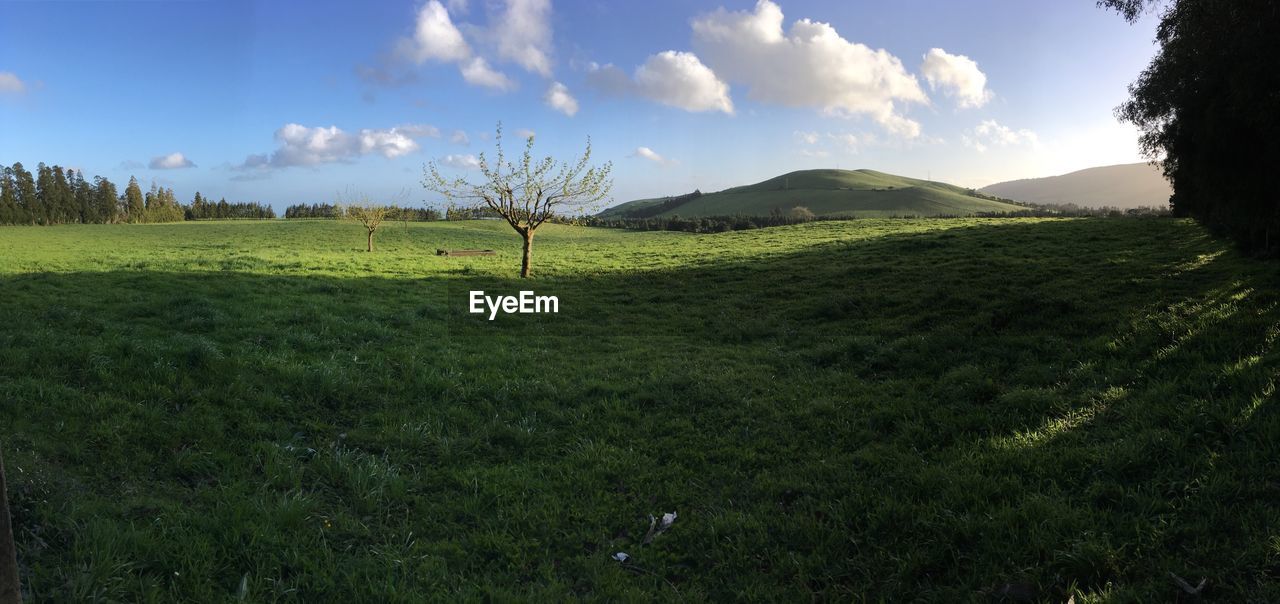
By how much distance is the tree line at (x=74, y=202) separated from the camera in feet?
294

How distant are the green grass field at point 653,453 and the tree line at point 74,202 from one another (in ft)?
374

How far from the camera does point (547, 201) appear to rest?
2505cm

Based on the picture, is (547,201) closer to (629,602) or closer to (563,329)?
(563,329)

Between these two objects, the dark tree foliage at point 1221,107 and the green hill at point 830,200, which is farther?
the green hill at point 830,200

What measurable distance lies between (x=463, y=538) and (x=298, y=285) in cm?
1761

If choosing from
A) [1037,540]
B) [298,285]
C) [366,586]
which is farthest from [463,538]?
[298,285]

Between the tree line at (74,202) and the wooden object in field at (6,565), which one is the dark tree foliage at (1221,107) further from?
the tree line at (74,202)

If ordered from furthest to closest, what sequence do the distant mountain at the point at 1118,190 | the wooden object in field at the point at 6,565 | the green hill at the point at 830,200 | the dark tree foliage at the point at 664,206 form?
the distant mountain at the point at 1118,190
the dark tree foliage at the point at 664,206
the green hill at the point at 830,200
the wooden object in field at the point at 6,565
